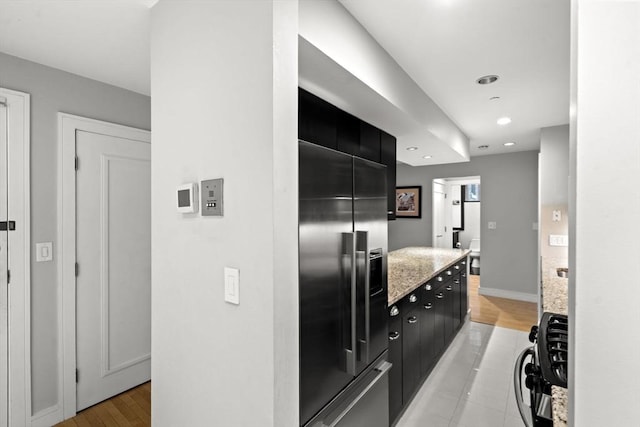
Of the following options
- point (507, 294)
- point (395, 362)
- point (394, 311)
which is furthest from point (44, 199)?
point (507, 294)

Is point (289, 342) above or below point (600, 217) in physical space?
below

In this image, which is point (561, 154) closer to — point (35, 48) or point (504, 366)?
point (504, 366)

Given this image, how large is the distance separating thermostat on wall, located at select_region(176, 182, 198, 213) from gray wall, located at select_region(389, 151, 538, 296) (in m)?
5.38

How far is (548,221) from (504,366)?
189 cm

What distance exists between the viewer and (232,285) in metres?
1.13

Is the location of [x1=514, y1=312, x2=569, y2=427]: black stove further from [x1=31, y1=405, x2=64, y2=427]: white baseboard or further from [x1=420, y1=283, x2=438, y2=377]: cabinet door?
[x1=31, y1=405, x2=64, y2=427]: white baseboard

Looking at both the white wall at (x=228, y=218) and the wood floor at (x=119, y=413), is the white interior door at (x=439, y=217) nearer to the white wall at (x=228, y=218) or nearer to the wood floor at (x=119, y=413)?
the wood floor at (x=119, y=413)

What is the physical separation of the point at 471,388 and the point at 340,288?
206cm

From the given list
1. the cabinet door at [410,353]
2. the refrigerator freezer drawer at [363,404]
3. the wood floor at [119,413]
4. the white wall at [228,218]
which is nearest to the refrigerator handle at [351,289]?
the refrigerator freezer drawer at [363,404]

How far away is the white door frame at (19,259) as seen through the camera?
1979mm

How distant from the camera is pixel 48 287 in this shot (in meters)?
2.16

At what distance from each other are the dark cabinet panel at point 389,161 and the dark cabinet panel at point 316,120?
82 centimetres

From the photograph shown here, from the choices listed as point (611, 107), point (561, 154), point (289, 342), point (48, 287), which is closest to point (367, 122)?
point (289, 342)

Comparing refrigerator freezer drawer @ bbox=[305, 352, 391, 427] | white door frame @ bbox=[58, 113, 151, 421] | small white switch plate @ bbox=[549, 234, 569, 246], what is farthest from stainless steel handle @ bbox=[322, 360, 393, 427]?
small white switch plate @ bbox=[549, 234, 569, 246]
